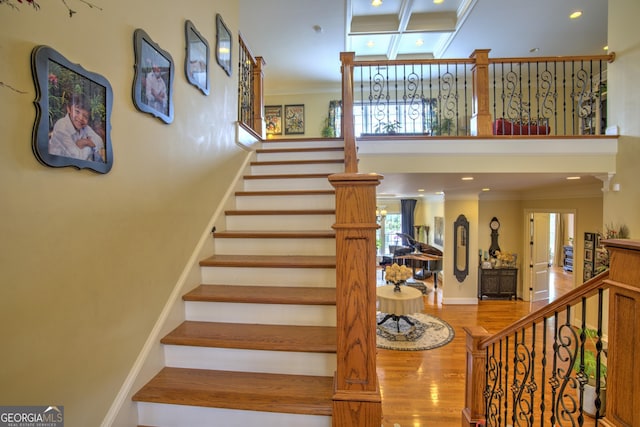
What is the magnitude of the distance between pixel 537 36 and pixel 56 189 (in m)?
7.42

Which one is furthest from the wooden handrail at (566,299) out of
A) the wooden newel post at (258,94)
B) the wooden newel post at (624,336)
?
the wooden newel post at (258,94)

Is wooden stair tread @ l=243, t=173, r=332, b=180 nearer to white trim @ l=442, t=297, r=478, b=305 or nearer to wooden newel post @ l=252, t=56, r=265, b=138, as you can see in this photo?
wooden newel post @ l=252, t=56, r=265, b=138

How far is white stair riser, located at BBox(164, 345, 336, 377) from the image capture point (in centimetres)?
156

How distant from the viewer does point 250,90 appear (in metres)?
4.07

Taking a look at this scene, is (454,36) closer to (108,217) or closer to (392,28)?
(392,28)

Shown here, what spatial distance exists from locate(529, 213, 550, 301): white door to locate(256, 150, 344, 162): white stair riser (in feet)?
20.1

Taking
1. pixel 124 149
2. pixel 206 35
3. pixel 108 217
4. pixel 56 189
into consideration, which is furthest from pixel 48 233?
pixel 206 35

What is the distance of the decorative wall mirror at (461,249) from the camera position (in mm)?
6934

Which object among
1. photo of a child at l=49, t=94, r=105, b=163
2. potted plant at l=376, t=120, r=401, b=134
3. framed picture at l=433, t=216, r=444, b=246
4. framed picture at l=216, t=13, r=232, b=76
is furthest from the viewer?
framed picture at l=433, t=216, r=444, b=246

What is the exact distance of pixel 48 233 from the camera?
3.44 ft

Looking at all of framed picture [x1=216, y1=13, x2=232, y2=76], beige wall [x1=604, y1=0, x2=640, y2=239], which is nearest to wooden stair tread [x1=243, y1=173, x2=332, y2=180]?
framed picture [x1=216, y1=13, x2=232, y2=76]

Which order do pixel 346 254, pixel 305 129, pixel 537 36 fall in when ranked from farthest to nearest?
pixel 305 129 < pixel 537 36 < pixel 346 254

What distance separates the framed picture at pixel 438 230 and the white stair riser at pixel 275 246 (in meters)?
7.77

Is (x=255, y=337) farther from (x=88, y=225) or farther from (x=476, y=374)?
(x=476, y=374)
